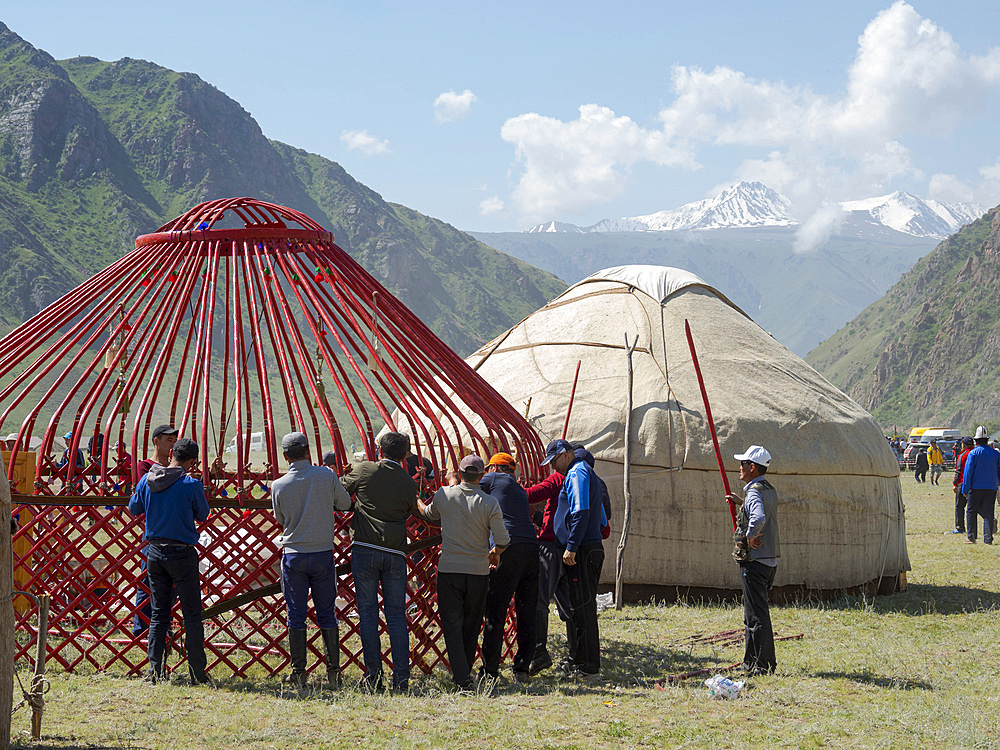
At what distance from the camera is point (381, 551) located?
494 centimetres

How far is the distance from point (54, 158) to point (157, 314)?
76.1 meters

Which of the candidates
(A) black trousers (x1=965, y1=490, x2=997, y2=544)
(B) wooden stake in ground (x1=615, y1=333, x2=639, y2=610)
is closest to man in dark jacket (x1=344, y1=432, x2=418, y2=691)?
(B) wooden stake in ground (x1=615, y1=333, x2=639, y2=610)

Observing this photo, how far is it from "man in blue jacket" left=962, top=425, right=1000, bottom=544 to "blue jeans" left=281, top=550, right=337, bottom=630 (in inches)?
313

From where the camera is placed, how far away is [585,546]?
539cm

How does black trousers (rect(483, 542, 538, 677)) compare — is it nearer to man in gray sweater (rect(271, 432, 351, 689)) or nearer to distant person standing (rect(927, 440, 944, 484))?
man in gray sweater (rect(271, 432, 351, 689))

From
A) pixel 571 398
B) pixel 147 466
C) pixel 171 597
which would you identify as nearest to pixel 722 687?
pixel 171 597

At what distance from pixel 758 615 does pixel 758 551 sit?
354 mm

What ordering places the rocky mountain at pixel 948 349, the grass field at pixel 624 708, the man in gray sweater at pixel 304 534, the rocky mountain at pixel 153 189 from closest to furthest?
the grass field at pixel 624 708, the man in gray sweater at pixel 304 534, the rocky mountain at pixel 948 349, the rocky mountain at pixel 153 189

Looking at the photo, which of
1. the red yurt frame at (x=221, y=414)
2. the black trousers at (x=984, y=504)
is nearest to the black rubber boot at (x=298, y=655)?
the red yurt frame at (x=221, y=414)

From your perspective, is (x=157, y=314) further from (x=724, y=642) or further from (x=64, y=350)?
(x=724, y=642)

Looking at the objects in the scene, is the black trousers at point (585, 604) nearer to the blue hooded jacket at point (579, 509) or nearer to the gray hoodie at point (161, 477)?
the blue hooded jacket at point (579, 509)

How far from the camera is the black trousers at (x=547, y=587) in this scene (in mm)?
5500

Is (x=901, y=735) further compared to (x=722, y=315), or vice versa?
(x=722, y=315)

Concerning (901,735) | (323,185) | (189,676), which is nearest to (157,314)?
(189,676)
